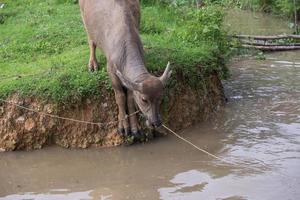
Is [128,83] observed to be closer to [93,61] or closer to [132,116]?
[132,116]

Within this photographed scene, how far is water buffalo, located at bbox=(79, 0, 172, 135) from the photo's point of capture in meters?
6.84

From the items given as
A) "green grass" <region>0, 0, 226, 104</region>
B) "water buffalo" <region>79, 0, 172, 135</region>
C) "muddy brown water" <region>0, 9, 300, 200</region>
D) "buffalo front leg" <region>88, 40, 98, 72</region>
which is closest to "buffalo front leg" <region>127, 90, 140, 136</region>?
"water buffalo" <region>79, 0, 172, 135</region>

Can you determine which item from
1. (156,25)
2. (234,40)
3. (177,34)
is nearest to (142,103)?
(177,34)

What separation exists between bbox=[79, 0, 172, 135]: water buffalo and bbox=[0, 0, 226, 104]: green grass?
0.50 metres

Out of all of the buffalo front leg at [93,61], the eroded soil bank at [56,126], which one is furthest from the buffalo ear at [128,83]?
the buffalo front leg at [93,61]

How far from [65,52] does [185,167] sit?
371 centimetres

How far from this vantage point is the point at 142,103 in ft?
22.8

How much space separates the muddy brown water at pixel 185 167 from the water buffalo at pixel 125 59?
62 cm

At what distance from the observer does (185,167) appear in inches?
289

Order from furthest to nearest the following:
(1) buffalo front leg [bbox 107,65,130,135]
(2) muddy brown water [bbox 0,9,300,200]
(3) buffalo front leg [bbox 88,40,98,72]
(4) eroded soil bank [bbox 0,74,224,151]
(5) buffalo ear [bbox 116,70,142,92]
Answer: (3) buffalo front leg [bbox 88,40,98,72]
(4) eroded soil bank [bbox 0,74,224,151]
(1) buffalo front leg [bbox 107,65,130,135]
(5) buffalo ear [bbox 116,70,142,92]
(2) muddy brown water [bbox 0,9,300,200]

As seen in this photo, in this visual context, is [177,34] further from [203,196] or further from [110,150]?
[203,196]

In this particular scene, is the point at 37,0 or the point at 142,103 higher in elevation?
the point at 37,0

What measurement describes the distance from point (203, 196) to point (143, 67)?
73.6 inches

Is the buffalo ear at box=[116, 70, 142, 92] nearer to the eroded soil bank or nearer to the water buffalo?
the water buffalo
